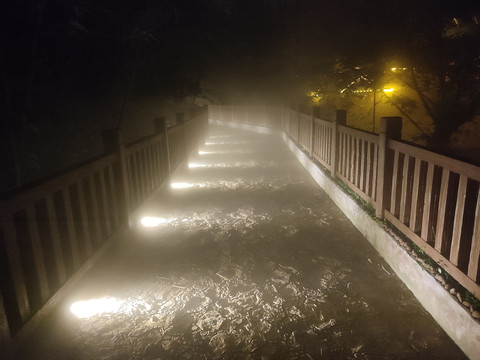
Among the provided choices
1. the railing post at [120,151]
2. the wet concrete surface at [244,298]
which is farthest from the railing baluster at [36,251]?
the railing post at [120,151]

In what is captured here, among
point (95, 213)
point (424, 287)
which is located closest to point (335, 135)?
point (424, 287)

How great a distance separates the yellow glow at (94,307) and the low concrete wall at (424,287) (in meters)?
2.83

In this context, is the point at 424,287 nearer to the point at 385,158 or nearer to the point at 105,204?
the point at 385,158

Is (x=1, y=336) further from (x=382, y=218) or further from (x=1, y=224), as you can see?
(x=382, y=218)

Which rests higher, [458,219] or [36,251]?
[458,219]

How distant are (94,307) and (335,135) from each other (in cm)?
518

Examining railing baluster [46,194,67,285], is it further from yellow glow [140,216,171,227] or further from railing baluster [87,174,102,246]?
yellow glow [140,216,171,227]


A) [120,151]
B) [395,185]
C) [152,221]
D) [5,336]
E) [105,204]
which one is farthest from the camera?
[152,221]

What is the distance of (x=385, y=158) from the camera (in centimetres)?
429

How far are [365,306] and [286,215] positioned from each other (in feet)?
9.13

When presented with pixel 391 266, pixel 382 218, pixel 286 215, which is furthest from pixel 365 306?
pixel 286 215

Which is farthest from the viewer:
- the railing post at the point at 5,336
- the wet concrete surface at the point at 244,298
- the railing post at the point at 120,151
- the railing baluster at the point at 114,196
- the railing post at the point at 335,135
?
the railing post at the point at 335,135

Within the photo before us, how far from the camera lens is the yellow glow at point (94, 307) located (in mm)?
3168

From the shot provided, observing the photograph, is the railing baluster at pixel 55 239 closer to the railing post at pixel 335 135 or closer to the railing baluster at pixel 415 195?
the railing baluster at pixel 415 195
